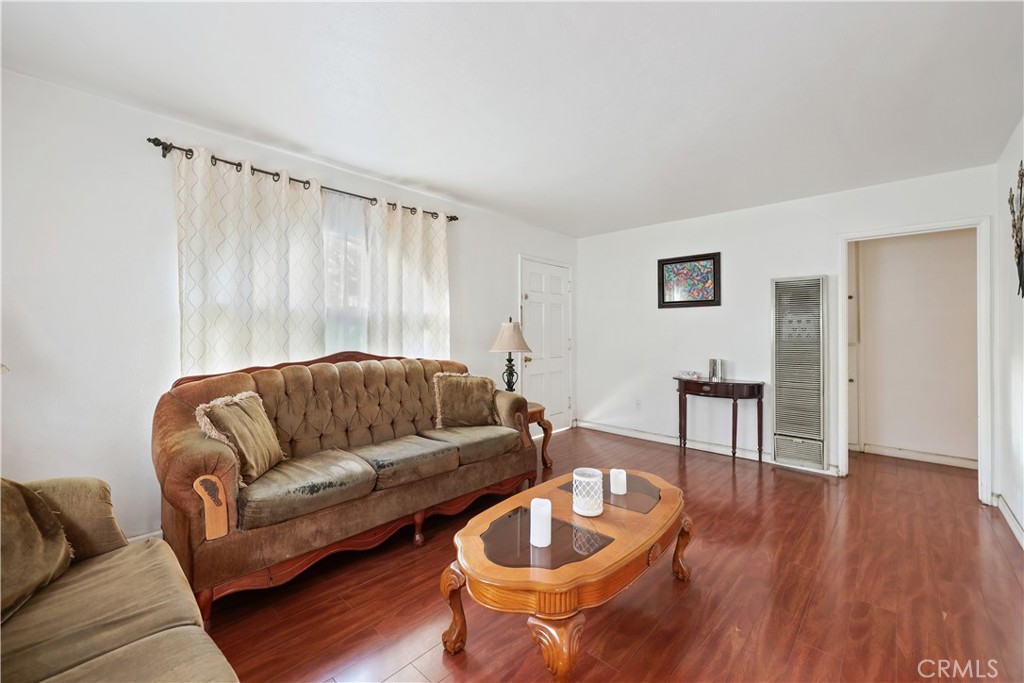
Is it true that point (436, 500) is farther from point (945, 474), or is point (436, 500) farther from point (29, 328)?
point (945, 474)

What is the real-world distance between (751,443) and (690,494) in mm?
1400

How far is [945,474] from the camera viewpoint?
362 cm

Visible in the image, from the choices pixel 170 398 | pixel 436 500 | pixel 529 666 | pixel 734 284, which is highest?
pixel 734 284

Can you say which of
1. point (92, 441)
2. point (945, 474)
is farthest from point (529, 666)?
point (945, 474)

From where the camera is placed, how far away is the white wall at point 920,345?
382 centimetres

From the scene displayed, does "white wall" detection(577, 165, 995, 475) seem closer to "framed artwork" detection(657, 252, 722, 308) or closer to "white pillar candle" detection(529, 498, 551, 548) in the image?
"framed artwork" detection(657, 252, 722, 308)

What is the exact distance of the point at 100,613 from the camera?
114 centimetres

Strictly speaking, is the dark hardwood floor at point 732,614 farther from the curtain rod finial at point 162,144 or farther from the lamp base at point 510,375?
the curtain rod finial at point 162,144

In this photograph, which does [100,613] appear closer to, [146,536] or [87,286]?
[146,536]

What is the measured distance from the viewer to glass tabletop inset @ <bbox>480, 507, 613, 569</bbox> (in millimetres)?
1472

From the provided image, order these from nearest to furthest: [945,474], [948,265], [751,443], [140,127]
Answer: [140,127] < [945,474] < [948,265] < [751,443]

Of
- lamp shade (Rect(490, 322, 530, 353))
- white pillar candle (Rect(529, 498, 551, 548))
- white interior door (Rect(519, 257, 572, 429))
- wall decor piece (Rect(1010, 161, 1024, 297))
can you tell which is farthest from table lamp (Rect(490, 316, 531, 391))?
wall decor piece (Rect(1010, 161, 1024, 297))

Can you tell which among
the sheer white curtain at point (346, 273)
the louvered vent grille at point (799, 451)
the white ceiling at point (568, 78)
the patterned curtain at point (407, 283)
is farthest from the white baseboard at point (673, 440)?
the sheer white curtain at point (346, 273)

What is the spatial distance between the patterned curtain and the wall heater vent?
3039mm
